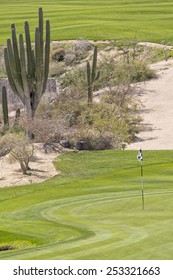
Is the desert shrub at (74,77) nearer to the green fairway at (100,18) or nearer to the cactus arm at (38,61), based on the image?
the green fairway at (100,18)

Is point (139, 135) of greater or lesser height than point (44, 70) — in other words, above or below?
below

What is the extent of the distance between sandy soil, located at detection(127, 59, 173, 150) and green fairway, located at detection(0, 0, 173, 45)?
10.2 metres

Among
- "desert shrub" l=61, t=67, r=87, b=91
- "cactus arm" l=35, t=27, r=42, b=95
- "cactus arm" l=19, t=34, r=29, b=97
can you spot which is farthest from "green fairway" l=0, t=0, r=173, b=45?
"cactus arm" l=19, t=34, r=29, b=97

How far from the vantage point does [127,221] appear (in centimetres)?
2083

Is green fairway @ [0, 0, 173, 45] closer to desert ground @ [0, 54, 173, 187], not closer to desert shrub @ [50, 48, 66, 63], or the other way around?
desert shrub @ [50, 48, 66, 63]

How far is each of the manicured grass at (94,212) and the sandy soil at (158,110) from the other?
8.84m

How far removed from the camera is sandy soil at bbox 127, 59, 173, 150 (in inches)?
2007

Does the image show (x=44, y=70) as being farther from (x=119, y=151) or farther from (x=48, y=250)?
(x=48, y=250)

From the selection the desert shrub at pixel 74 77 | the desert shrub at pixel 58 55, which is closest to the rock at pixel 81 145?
the desert shrub at pixel 74 77

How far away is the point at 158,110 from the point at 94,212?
35761 millimetres

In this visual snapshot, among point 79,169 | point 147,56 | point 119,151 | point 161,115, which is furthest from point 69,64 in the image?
point 79,169

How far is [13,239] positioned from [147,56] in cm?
5061

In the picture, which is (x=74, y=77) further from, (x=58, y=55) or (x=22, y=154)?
(x=22, y=154)

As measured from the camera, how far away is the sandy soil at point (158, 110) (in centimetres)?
5097
